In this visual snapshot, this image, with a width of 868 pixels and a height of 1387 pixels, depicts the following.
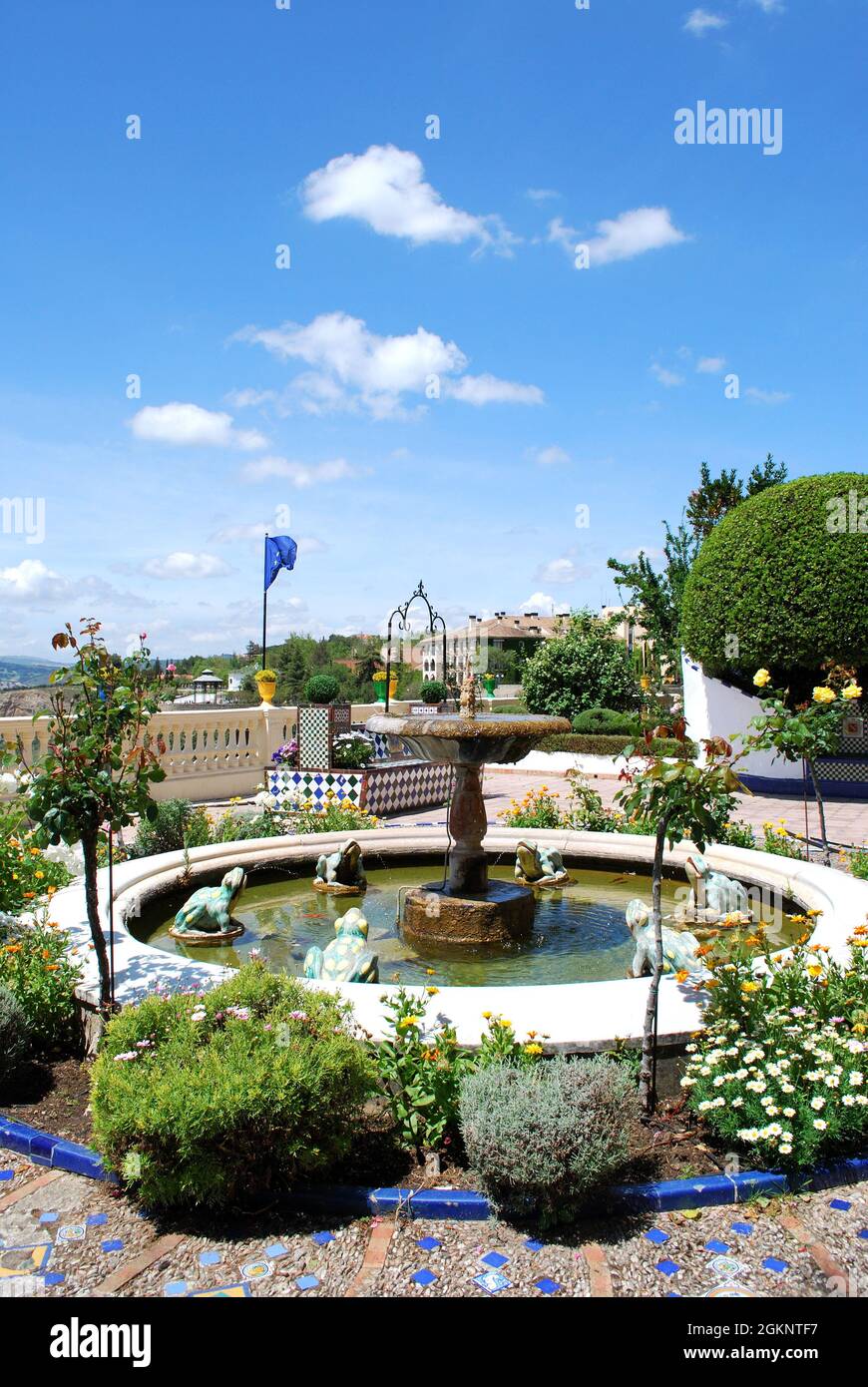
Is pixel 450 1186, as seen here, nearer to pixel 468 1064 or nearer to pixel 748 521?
pixel 468 1064

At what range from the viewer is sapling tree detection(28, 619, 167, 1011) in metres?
4.52

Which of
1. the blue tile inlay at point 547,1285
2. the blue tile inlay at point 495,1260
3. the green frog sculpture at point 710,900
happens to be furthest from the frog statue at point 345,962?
the green frog sculpture at point 710,900

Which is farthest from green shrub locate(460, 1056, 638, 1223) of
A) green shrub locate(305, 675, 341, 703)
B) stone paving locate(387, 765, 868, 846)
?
green shrub locate(305, 675, 341, 703)

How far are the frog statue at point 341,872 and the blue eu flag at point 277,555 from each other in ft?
46.5

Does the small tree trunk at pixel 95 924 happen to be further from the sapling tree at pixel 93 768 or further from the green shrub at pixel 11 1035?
the green shrub at pixel 11 1035

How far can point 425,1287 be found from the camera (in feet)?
9.53

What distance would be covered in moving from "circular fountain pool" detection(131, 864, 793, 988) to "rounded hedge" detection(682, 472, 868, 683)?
32.2 feet

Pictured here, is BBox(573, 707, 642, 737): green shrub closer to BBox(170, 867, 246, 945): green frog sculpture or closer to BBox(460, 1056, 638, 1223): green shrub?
BBox(170, 867, 246, 945): green frog sculpture

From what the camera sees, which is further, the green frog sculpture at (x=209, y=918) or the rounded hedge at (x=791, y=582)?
the rounded hedge at (x=791, y=582)

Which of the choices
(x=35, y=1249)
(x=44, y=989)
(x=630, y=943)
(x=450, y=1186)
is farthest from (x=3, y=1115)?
(x=630, y=943)

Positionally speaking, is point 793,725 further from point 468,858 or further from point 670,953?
point 468,858

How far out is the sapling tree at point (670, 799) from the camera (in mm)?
4012

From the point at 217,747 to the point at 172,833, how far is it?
23.7 feet
